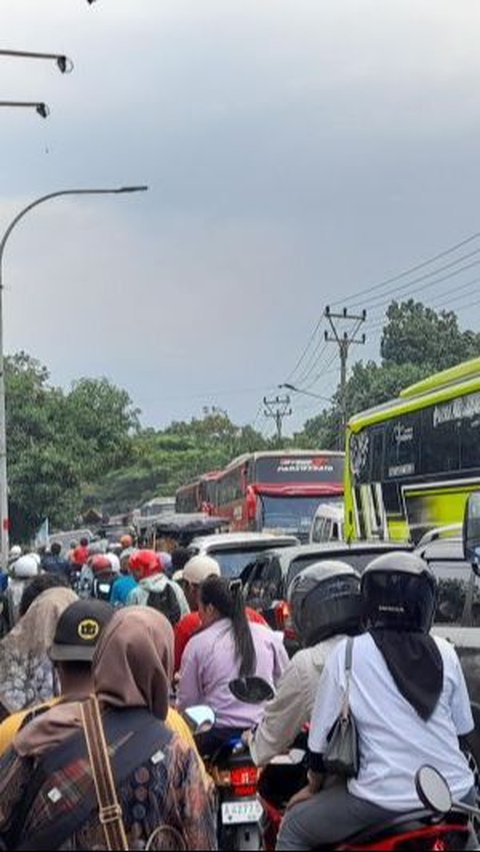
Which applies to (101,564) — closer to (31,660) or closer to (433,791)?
(31,660)

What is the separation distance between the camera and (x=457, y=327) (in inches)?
2916

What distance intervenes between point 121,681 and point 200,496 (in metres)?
42.8

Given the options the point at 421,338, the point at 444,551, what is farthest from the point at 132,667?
the point at 421,338

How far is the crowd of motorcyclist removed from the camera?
12.0 feet

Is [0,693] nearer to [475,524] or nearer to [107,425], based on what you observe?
[475,524]

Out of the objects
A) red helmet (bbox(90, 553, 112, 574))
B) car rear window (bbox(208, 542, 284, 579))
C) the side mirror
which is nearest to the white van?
car rear window (bbox(208, 542, 284, 579))

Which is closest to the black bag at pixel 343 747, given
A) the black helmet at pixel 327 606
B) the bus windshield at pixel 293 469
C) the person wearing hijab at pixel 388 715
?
the person wearing hijab at pixel 388 715

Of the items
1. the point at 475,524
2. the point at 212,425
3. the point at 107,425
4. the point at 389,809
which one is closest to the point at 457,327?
the point at 107,425

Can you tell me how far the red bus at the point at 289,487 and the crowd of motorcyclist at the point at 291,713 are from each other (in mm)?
24844

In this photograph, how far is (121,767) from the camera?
3.60 m

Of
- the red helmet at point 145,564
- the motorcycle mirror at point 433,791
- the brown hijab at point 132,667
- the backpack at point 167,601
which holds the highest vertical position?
the red helmet at point 145,564

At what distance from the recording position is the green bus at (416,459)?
1889cm

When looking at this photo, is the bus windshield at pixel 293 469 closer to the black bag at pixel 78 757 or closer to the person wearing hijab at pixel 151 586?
the person wearing hijab at pixel 151 586

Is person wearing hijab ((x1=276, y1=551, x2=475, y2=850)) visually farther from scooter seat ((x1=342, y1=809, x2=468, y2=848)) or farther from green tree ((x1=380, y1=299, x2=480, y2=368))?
green tree ((x1=380, y1=299, x2=480, y2=368))
